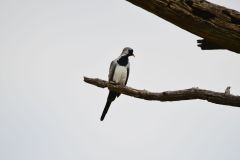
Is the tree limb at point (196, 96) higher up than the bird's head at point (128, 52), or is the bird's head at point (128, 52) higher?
the bird's head at point (128, 52)

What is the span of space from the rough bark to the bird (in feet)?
26.8

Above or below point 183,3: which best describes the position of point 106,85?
below

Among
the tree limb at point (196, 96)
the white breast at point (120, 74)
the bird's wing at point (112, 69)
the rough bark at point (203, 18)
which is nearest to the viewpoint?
the rough bark at point (203, 18)

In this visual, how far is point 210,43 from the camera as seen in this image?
3.00m

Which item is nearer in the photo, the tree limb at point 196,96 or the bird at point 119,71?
the tree limb at point 196,96

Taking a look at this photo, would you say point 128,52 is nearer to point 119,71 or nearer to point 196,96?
point 119,71

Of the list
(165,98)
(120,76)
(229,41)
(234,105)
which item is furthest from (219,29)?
(120,76)

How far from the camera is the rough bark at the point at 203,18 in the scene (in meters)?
2.57

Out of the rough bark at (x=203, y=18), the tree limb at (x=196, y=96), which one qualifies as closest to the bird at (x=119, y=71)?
the tree limb at (x=196, y=96)

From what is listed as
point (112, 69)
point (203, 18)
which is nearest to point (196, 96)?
point (203, 18)

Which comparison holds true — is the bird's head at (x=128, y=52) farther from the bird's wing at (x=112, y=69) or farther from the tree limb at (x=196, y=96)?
the tree limb at (x=196, y=96)

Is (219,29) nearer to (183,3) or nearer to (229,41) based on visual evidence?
(229,41)

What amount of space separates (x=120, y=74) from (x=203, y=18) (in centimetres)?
845

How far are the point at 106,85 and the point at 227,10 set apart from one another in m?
2.31
